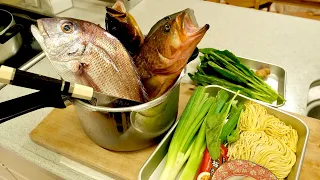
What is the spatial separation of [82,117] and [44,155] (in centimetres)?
19

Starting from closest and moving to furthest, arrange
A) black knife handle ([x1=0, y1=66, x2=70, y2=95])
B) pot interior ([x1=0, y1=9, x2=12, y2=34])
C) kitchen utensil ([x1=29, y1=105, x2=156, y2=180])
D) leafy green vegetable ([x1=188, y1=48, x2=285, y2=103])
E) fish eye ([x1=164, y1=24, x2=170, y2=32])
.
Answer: black knife handle ([x1=0, y1=66, x2=70, y2=95]) → fish eye ([x1=164, y1=24, x2=170, y2=32]) → kitchen utensil ([x1=29, y1=105, x2=156, y2=180]) → leafy green vegetable ([x1=188, y1=48, x2=285, y2=103]) → pot interior ([x1=0, y1=9, x2=12, y2=34])

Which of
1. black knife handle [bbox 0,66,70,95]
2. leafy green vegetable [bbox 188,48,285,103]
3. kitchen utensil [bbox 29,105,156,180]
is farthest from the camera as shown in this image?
leafy green vegetable [bbox 188,48,285,103]

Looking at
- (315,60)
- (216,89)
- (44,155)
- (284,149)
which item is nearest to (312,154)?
(284,149)

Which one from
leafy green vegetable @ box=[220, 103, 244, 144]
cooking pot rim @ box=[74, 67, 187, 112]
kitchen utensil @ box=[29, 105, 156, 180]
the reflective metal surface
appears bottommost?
the reflective metal surface

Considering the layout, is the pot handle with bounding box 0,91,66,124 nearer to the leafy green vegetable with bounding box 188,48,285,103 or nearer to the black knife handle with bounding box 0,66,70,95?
the black knife handle with bounding box 0,66,70,95

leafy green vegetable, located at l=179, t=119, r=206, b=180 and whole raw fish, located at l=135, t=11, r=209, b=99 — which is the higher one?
whole raw fish, located at l=135, t=11, r=209, b=99

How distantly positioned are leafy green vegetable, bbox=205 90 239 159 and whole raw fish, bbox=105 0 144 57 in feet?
0.79

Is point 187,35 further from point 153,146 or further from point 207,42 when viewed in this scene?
point 207,42

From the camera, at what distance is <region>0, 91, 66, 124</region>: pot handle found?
535 millimetres

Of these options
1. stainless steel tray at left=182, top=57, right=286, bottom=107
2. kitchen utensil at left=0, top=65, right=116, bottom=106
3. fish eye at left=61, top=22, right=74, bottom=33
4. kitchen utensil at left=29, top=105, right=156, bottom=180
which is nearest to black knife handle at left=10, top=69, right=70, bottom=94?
kitchen utensil at left=0, top=65, right=116, bottom=106

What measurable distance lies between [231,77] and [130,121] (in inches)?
15.0

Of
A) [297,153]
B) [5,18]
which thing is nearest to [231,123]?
[297,153]

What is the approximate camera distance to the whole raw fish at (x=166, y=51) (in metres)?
0.56

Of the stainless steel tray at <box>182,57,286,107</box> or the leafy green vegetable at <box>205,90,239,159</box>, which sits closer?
the leafy green vegetable at <box>205,90,239,159</box>
